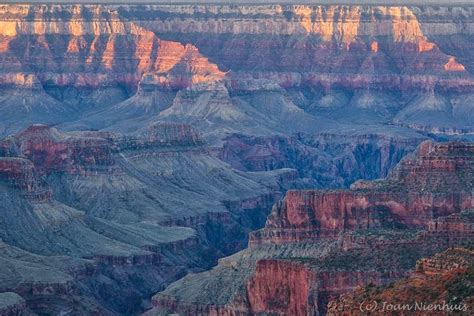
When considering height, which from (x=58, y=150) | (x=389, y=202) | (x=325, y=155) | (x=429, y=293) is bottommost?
(x=325, y=155)

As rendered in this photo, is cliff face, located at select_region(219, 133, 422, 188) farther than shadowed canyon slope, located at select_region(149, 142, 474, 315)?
Yes

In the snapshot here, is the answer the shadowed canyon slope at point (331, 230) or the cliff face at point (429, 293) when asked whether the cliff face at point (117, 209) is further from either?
the cliff face at point (429, 293)

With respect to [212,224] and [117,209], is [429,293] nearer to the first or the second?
[117,209]

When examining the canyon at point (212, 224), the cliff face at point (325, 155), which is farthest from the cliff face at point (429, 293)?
the cliff face at point (325, 155)

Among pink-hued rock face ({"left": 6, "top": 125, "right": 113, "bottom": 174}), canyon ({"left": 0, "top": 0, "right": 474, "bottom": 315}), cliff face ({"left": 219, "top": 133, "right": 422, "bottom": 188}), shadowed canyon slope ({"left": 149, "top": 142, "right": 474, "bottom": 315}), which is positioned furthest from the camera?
cliff face ({"left": 219, "top": 133, "right": 422, "bottom": 188})

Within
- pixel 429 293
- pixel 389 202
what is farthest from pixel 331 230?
pixel 429 293

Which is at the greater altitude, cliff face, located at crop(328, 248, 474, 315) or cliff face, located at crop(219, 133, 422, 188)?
cliff face, located at crop(328, 248, 474, 315)

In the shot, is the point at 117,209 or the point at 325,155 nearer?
the point at 117,209

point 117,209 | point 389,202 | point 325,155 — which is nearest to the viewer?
point 389,202

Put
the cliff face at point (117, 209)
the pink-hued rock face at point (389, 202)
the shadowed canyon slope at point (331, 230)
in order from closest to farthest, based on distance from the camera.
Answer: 1. the shadowed canyon slope at point (331, 230)
2. the pink-hued rock face at point (389, 202)
3. the cliff face at point (117, 209)

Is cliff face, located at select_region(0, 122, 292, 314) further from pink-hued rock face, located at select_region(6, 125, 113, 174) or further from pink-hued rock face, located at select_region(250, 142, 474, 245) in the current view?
pink-hued rock face, located at select_region(250, 142, 474, 245)

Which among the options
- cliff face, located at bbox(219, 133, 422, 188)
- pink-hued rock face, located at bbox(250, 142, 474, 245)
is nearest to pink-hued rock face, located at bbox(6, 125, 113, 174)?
cliff face, located at bbox(219, 133, 422, 188)

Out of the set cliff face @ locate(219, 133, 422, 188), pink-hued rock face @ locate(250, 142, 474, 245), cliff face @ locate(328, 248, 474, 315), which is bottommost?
cliff face @ locate(219, 133, 422, 188)

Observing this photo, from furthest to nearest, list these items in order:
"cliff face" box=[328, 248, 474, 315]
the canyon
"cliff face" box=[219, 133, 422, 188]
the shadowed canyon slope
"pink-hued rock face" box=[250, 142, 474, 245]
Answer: "cliff face" box=[219, 133, 422, 188] < "pink-hued rock face" box=[250, 142, 474, 245] < the shadowed canyon slope < the canyon < "cliff face" box=[328, 248, 474, 315]
